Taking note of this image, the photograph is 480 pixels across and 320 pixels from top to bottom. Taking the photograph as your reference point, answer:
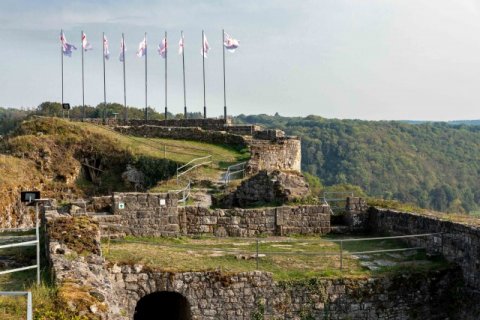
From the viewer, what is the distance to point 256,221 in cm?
1884

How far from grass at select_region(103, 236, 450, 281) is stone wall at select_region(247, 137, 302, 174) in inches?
462

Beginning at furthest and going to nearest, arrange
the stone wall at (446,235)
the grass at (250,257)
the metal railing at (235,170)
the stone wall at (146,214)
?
the metal railing at (235,170) → the stone wall at (146,214) → the stone wall at (446,235) → the grass at (250,257)

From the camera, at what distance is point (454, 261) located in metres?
15.4

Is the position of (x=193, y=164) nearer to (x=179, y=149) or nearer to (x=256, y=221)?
(x=179, y=149)

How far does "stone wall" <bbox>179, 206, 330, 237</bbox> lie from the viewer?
18.5m

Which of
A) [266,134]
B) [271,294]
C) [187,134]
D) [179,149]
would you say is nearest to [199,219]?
[271,294]

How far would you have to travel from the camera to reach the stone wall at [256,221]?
18.5 m

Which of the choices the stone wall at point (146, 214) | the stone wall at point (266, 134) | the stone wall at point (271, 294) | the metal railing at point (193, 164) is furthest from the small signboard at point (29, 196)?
the stone wall at point (266, 134)

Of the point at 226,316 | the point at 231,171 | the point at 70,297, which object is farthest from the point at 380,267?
the point at 231,171

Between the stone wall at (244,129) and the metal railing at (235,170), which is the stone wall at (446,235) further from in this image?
the stone wall at (244,129)

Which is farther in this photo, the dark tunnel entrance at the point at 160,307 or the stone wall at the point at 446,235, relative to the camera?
the dark tunnel entrance at the point at 160,307

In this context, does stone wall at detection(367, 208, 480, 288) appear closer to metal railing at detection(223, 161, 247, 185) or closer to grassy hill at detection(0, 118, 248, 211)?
metal railing at detection(223, 161, 247, 185)

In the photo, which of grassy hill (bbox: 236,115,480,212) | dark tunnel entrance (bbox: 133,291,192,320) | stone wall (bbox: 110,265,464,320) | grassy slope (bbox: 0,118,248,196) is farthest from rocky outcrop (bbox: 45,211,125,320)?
grassy hill (bbox: 236,115,480,212)

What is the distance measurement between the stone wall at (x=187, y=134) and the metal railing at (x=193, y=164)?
591 cm
